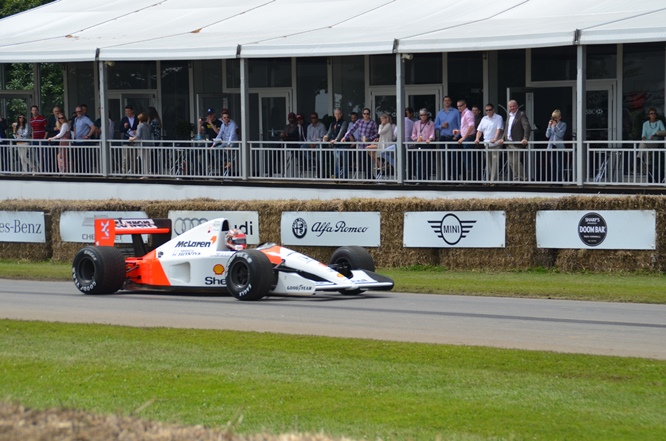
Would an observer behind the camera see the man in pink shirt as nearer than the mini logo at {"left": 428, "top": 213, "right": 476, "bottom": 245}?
No

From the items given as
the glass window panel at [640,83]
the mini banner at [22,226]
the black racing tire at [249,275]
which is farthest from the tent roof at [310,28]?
the black racing tire at [249,275]

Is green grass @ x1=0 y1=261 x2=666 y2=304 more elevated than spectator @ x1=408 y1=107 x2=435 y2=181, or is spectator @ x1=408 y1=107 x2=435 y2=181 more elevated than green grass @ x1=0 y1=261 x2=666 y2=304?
spectator @ x1=408 y1=107 x2=435 y2=181

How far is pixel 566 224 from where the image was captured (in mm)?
19656

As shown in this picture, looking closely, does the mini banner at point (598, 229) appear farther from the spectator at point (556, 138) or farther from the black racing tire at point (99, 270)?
the black racing tire at point (99, 270)

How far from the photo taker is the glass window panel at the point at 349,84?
30.2m

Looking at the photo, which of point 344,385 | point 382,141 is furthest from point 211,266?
point 382,141

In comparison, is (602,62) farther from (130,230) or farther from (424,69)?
(130,230)

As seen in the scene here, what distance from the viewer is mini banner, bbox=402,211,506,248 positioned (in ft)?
66.5

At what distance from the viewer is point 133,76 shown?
34.3 meters

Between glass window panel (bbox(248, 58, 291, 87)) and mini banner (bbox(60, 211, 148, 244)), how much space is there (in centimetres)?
862

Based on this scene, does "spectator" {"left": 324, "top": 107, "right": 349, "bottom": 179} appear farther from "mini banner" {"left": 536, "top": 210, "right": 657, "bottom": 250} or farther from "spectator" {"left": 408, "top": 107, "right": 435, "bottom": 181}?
"mini banner" {"left": 536, "top": 210, "right": 657, "bottom": 250}

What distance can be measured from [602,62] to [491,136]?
484 cm

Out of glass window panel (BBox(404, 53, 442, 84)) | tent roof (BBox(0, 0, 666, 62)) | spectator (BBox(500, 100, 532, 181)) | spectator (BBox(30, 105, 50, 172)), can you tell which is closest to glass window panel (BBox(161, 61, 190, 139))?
tent roof (BBox(0, 0, 666, 62))

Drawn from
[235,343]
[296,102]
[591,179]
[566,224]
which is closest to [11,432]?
[235,343]
